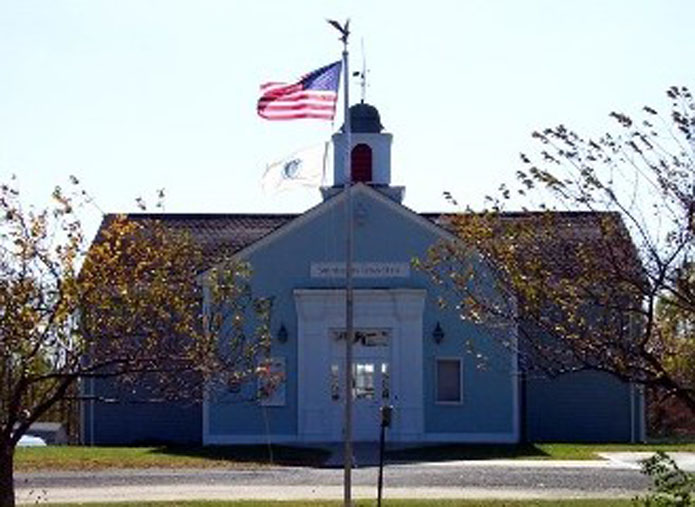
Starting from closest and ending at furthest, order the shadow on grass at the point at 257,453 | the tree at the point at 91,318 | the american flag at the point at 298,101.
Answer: the tree at the point at 91,318
the american flag at the point at 298,101
the shadow on grass at the point at 257,453

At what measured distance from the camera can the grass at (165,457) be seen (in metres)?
30.7

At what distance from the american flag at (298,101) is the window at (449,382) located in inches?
626

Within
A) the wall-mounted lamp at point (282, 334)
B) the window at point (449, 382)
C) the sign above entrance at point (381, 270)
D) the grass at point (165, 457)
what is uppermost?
the sign above entrance at point (381, 270)

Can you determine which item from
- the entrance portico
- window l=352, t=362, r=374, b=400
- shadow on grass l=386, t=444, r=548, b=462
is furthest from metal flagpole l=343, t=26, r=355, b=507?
window l=352, t=362, r=374, b=400

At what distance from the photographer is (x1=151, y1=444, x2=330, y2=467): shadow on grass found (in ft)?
106

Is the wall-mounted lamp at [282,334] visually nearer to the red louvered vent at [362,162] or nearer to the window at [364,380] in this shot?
the window at [364,380]

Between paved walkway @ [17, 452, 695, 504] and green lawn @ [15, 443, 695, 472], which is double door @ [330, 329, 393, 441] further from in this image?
paved walkway @ [17, 452, 695, 504]

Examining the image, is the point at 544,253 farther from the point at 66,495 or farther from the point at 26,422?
the point at 66,495

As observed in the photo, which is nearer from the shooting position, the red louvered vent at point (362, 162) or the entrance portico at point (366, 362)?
the entrance portico at point (366, 362)

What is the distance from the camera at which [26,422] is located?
60.3ft

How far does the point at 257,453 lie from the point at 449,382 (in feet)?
19.1

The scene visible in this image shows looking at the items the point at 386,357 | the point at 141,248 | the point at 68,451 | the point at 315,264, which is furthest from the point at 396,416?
the point at 141,248

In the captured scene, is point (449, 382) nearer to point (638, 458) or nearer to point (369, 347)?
point (369, 347)

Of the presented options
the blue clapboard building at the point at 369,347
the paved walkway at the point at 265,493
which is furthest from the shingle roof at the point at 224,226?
the paved walkway at the point at 265,493
